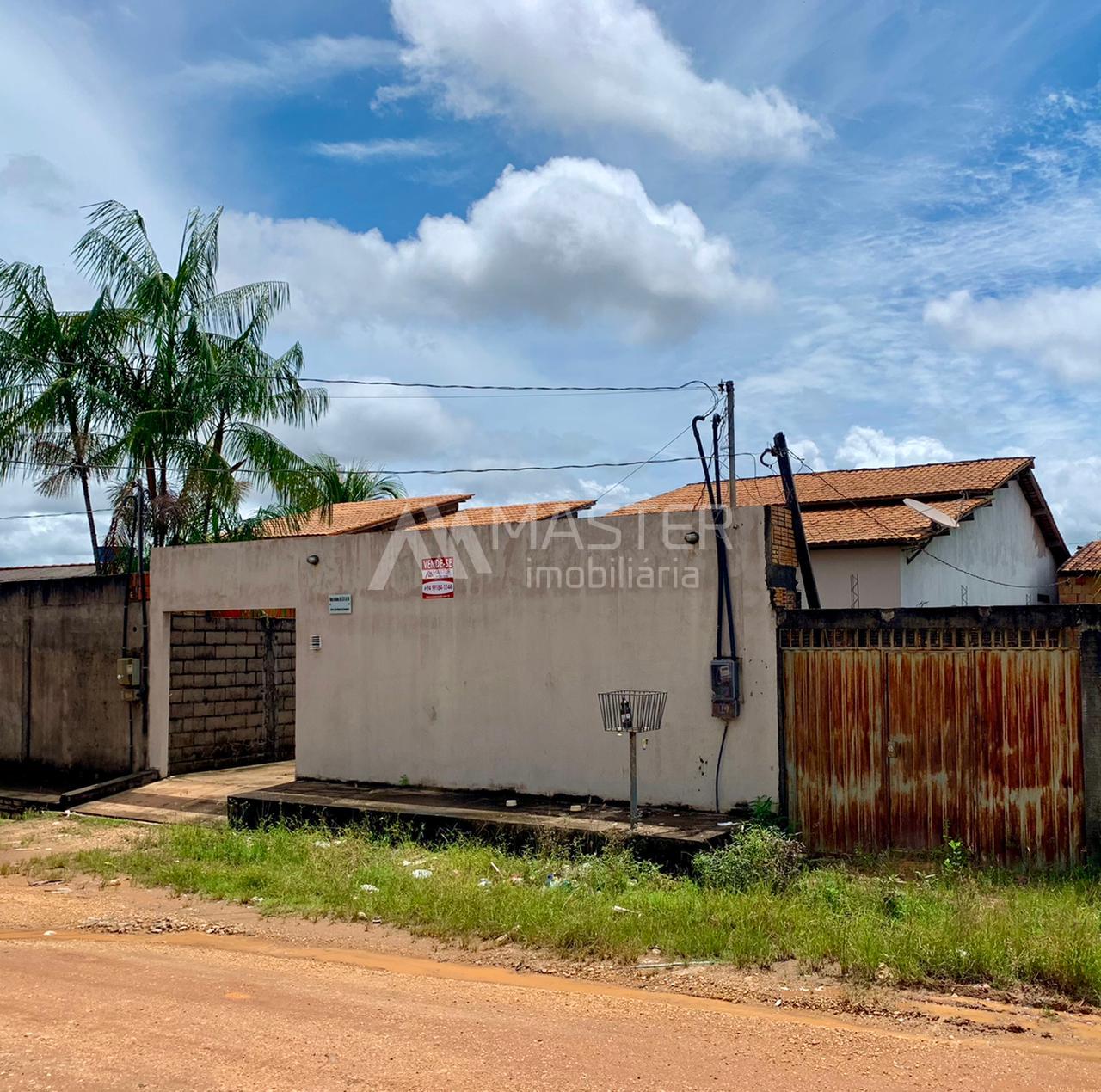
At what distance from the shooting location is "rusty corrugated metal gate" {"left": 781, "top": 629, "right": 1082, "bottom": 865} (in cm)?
902

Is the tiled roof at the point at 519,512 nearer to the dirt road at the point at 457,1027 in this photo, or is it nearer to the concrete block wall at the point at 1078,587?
the concrete block wall at the point at 1078,587

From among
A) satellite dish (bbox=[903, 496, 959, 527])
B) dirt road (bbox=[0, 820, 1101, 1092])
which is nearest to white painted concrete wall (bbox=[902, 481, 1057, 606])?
satellite dish (bbox=[903, 496, 959, 527])

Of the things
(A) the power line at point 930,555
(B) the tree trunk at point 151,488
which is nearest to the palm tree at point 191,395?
(B) the tree trunk at point 151,488

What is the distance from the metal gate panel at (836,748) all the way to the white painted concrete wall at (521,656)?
236 mm

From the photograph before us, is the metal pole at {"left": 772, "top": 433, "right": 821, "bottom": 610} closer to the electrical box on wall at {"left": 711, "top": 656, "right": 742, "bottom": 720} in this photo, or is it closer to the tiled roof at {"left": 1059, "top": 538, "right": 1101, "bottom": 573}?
the electrical box on wall at {"left": 711, "top": 656, "right": 742, "bottom": 720}

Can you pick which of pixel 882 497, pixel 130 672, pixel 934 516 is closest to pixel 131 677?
pixel 130 672

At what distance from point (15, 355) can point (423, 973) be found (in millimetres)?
15030

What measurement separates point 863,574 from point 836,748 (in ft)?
33.3

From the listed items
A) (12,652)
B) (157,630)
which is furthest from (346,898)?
(12,652)

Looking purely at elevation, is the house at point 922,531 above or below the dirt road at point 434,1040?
above

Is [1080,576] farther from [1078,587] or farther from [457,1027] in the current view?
[457,1027]

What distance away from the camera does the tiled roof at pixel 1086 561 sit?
86.9 feet

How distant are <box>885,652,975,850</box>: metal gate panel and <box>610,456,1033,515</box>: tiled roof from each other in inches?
431

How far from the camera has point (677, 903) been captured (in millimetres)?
8047
